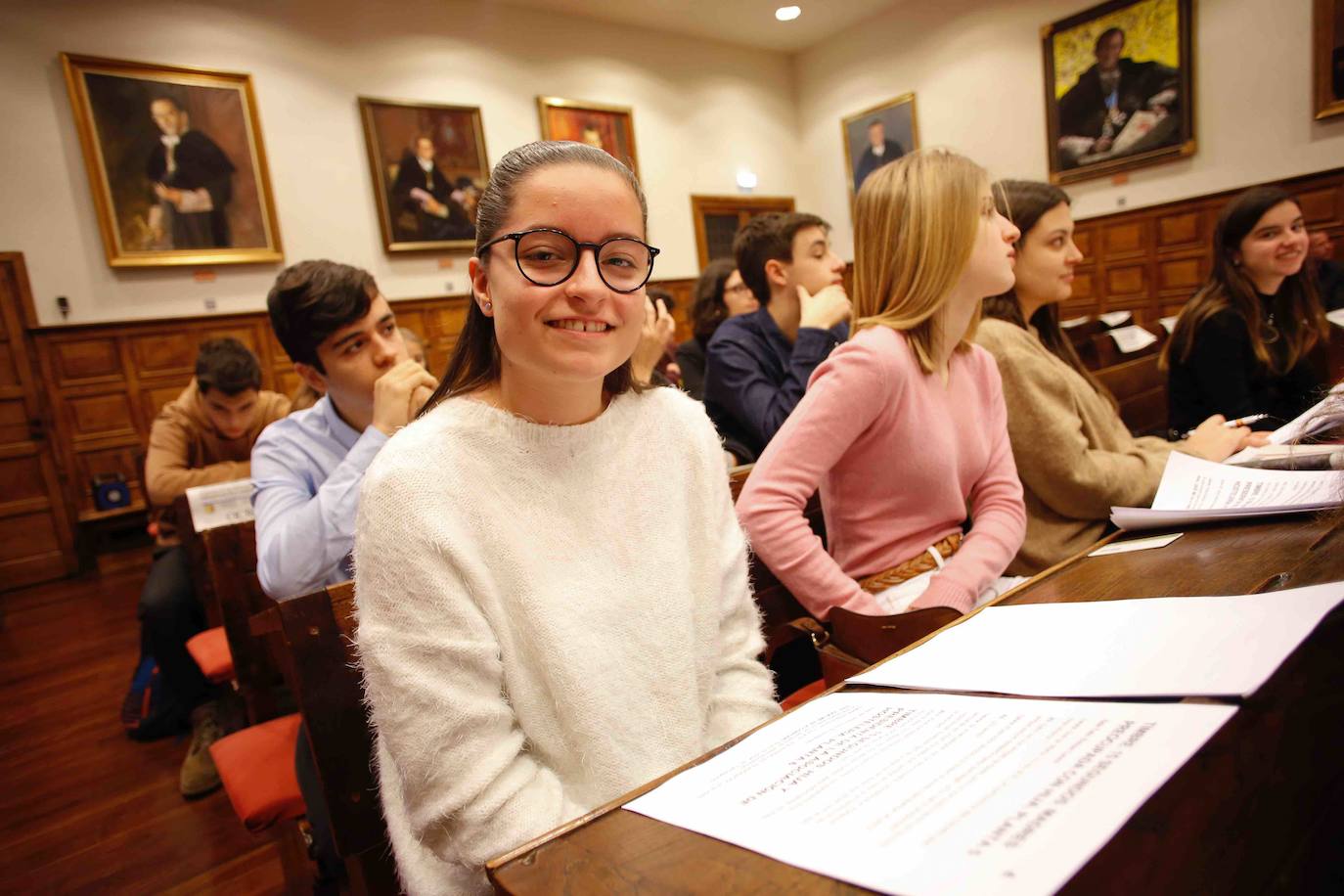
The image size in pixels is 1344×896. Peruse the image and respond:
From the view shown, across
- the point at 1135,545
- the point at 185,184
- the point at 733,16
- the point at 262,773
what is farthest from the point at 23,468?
the point at 733,16

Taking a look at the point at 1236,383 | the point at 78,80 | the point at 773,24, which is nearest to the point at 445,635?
the point at 1236,383

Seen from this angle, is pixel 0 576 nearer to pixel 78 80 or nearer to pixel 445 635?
pixel 78 80

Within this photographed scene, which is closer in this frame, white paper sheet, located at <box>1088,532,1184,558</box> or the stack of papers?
the stack of papers

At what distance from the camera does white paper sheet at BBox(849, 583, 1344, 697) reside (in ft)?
2.08

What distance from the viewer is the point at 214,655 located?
2.65 metres

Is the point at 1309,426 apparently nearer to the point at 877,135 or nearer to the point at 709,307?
the point at 709,307

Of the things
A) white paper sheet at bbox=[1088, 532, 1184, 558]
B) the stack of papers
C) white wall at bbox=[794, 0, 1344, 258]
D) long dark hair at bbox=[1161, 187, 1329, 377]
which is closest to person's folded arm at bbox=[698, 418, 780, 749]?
the stack of papers

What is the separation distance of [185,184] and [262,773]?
710 centimetres

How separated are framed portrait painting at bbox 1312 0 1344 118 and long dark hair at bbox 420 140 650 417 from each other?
8926mm

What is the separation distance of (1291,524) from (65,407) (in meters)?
8.44

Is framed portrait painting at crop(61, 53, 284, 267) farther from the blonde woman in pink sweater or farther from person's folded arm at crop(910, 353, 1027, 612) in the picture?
person's folded arm at crop(910, 353, 1027, 612)

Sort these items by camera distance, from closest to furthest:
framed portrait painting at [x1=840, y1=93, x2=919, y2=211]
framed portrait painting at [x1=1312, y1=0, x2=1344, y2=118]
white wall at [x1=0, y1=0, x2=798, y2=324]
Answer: white wall at [x1=0, y1=0, x2=798, y2=324] → framed portrait painting at [x1=1312, y1=0, x2=1344, y2=118] → framed portrait painting at [x1=840, y1=93, x2=919, y2=211]

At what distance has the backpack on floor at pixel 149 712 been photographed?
3346mm

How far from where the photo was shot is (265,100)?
7344 mm
